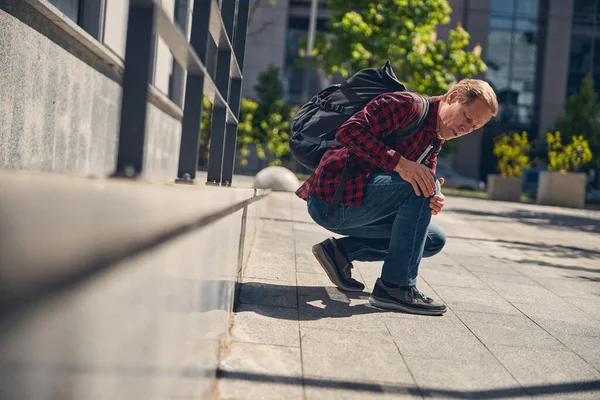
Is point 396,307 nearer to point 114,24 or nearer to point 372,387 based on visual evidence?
point 372,387

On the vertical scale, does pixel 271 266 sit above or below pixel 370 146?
below

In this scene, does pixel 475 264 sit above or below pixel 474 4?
below

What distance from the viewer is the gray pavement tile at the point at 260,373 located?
2158 millimetres

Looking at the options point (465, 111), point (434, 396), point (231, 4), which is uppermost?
point (231, 4)

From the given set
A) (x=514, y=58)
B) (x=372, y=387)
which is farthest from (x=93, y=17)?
(x=514, y=58)

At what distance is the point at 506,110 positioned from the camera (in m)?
34.3

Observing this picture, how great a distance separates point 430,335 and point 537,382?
62 centimetres

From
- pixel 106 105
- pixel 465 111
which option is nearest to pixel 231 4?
pixel 465 111

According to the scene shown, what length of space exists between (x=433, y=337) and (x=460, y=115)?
3.57 feet

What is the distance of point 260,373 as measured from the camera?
2346mm

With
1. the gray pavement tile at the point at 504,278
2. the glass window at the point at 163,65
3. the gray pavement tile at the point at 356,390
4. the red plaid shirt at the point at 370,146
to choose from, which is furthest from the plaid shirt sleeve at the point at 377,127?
the glass window at the point at 163,65

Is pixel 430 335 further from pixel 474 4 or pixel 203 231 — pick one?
pixel 474 4

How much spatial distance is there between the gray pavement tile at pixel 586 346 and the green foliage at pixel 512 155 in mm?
19073

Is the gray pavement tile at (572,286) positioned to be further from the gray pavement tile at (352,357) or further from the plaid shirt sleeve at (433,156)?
the gray pavement tile at (352,357)
